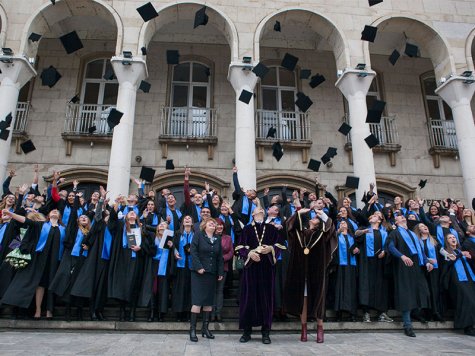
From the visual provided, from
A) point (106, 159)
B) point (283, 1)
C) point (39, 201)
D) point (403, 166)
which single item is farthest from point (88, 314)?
point (403, 166)

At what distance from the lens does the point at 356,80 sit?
11.5 metres

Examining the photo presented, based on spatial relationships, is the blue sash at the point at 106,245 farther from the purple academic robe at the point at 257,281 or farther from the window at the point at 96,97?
the window at the point at 96,97

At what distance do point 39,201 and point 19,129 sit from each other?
681cm

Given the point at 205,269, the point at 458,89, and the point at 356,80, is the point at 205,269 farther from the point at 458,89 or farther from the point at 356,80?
the point at 458,89

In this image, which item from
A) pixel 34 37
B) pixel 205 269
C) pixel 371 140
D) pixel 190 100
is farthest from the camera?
pixel 190 100

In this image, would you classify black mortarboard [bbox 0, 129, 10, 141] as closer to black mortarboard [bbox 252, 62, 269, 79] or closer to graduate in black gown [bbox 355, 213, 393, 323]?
black mortarboard [bbox 252, 62, 269, 79]

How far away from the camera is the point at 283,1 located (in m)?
12.2

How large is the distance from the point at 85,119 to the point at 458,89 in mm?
12135

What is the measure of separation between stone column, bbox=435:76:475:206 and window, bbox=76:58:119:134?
11.1m

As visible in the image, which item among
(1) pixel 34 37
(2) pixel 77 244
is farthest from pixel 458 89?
(1) pixel 34 37

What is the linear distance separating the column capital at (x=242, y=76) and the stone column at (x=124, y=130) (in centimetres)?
260

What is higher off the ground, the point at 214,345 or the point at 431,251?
the point at 431,251

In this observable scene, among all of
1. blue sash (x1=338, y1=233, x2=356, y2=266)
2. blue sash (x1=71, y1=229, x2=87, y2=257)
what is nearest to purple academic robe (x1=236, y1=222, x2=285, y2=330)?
blue sash (x1=338, y1=233, x2=356, y2=266)

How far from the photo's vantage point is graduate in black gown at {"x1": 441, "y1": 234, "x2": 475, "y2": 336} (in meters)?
6.23
